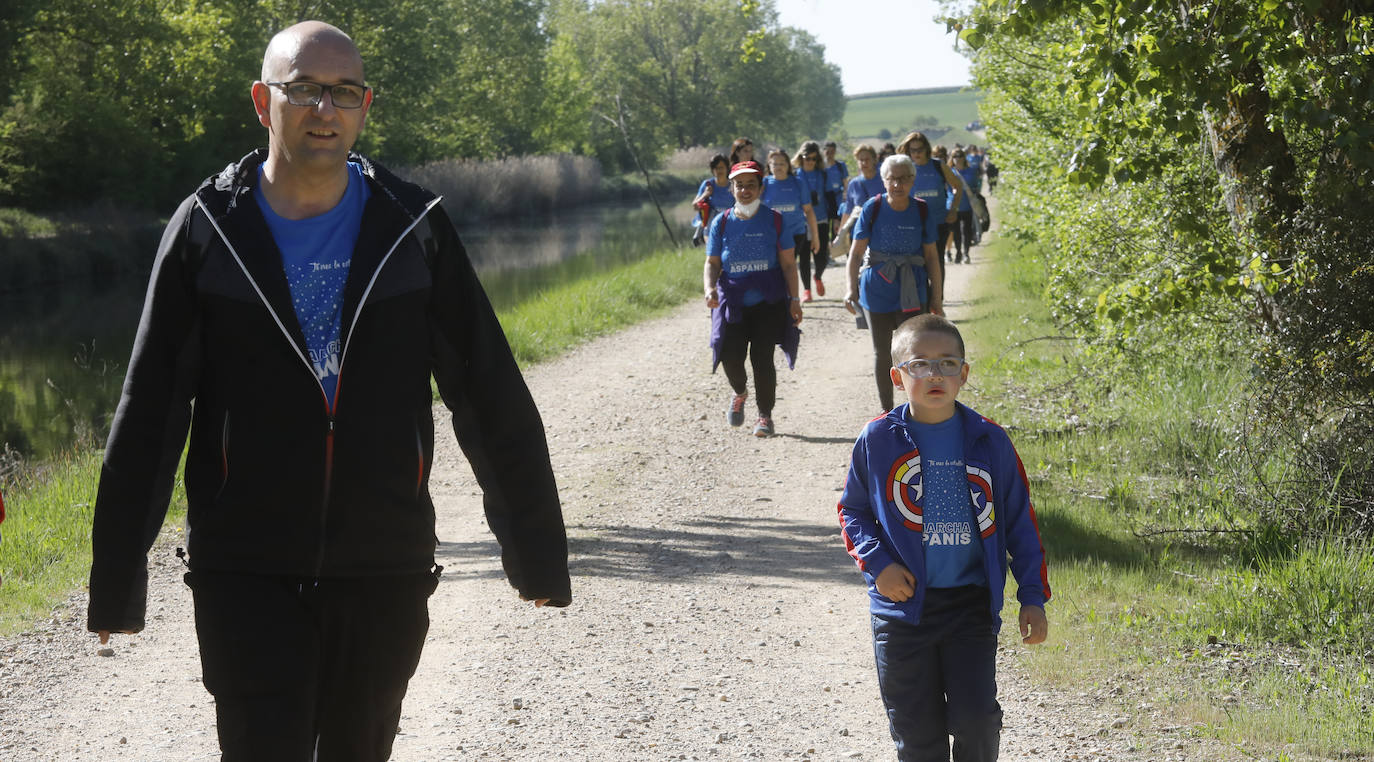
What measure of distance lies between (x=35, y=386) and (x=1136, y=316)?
16.1 m

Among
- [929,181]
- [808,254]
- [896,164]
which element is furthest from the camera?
[808,254]

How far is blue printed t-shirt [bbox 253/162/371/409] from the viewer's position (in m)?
2.74

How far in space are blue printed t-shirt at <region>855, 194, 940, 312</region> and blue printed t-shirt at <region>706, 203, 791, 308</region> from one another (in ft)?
2.22

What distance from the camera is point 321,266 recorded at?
2.80 meters

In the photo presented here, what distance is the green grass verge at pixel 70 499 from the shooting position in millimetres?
6855

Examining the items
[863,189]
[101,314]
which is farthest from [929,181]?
[101,314]

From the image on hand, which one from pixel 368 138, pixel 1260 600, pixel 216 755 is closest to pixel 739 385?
pixel 1260 600

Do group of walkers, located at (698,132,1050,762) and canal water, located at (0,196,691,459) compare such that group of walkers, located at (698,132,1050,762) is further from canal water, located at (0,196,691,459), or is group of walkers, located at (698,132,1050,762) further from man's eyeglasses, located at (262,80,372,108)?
canal water, located at (0,196,691,459)

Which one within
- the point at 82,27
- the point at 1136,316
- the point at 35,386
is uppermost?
the point at 82,27

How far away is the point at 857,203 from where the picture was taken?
14.6 metres

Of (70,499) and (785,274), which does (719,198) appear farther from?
(70,499)

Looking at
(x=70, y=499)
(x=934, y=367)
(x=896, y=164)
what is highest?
(x=896, y=164)

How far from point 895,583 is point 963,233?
20240 millimetres

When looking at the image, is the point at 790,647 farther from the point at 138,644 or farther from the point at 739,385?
the point at 739,385
